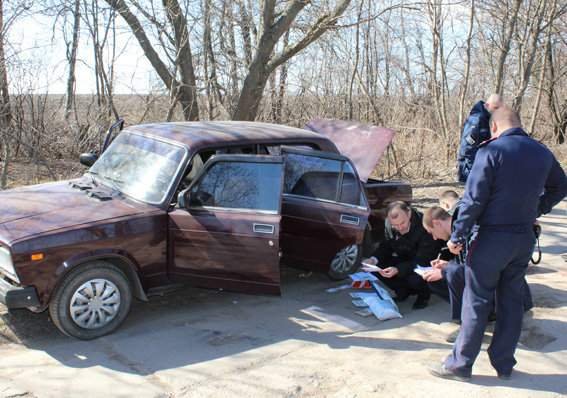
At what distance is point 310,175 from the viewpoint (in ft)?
21.4

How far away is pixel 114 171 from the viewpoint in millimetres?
5941

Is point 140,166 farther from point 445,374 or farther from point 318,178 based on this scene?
point 445,374

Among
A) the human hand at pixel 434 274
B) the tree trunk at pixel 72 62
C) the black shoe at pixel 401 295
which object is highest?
the tree trunk at pixel 72 62

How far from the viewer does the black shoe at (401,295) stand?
6035 millimetres

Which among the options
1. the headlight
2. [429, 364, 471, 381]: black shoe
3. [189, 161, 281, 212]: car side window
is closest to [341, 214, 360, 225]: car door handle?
[189, 161, 281, 212]: car side window

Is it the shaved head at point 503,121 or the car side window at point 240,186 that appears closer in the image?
the shaved head at point 503,121

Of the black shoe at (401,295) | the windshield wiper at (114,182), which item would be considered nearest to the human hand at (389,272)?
the black shoe at (401,295)

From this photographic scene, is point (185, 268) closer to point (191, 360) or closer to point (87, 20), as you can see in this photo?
point (191, 360)

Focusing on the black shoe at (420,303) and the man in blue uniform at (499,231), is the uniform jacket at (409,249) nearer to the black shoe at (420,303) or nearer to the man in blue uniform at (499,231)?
the black shoe at (420,303)

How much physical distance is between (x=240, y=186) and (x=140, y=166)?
1034 mm

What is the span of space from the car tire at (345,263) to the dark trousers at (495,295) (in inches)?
94.6

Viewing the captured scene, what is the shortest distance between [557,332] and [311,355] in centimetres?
225

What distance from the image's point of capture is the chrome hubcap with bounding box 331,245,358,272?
21.5ft

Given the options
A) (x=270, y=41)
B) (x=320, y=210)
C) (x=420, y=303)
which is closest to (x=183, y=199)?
(x=320, y=210)
